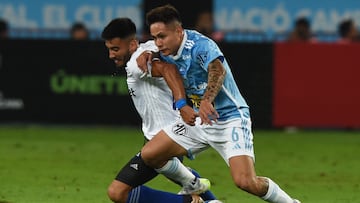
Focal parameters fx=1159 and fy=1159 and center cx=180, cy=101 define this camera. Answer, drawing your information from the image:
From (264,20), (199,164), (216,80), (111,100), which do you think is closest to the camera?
(216,80)

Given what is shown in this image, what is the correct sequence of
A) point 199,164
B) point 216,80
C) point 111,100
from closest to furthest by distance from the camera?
point 216,80 → point 199,164 → point 111,100

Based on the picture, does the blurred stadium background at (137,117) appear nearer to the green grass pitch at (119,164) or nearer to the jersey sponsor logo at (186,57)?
the green grass pitch at (119,164)

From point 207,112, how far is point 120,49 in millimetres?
1315

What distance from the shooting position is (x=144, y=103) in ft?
36.3

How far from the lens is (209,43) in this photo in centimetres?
1027

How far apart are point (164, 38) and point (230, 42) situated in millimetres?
12034

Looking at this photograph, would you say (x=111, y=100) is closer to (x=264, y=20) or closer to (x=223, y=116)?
(x=264, y=20)

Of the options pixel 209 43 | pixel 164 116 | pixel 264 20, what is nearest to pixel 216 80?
pixel 209 43

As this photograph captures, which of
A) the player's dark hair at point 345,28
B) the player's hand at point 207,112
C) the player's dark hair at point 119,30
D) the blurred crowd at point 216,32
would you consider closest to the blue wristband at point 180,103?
the player's hand at point 207,112

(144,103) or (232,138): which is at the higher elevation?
(144,103)

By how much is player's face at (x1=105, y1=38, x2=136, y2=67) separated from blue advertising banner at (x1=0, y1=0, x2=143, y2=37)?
14.5 meters

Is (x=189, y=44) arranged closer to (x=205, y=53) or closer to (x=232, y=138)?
(x=205, y=53)

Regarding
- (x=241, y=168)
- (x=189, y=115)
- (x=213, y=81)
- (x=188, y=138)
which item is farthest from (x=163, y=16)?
(x=241, y=168)

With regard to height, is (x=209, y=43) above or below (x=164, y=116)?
above
